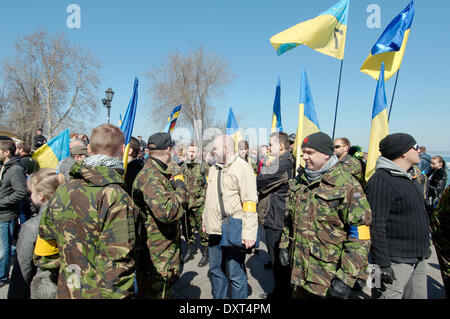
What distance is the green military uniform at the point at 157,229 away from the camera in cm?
225

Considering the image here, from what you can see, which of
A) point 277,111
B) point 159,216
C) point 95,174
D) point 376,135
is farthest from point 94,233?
point 277,111

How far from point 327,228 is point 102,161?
1.80 metres

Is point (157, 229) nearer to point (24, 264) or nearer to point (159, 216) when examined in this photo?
point (159, 216)

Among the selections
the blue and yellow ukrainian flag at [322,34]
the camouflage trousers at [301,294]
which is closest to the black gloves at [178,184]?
the camouflage trousers at [301,294]

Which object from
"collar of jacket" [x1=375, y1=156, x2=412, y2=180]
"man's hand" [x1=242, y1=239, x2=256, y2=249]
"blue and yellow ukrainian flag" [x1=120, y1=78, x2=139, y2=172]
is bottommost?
→ "man's hand" [x1=242, y1=239, x2=256, y2=249]

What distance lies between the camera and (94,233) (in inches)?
Result: 58.5

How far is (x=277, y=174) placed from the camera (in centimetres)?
337

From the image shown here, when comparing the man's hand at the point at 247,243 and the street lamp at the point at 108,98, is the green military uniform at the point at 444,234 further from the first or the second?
the street lamp at the point at 108,98

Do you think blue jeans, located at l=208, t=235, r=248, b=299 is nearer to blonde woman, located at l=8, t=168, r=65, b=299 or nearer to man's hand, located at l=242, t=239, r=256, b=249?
Answer: man's hand, located at l=242, t=239, r=256, b=249

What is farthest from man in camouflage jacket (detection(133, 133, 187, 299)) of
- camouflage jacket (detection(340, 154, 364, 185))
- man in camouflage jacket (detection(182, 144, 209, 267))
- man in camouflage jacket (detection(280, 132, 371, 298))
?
camouflage jacket (detection(340, 154, 364, 185))

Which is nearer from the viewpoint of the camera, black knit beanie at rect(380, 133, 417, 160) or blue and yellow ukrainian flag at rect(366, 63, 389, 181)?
black knit beanie at rect(380, 133, 417, 160)

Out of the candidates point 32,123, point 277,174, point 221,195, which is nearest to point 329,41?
point 277,174

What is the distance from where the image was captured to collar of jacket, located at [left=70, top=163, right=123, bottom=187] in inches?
59.1

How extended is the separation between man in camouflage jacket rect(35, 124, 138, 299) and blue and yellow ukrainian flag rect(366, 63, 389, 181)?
→ 3301 millimetres
